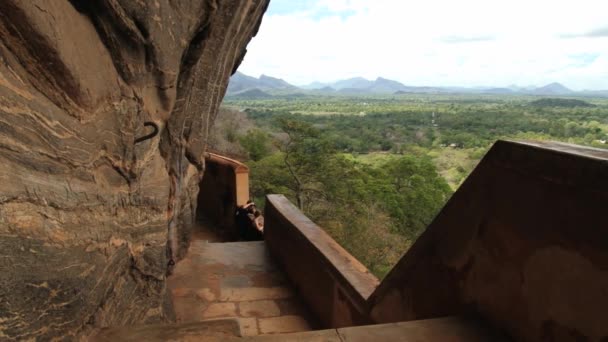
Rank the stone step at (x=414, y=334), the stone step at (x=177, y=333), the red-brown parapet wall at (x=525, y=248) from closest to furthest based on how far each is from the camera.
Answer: the red-brown parapet wall at (x=525, y=248) < the stone step at (x=414, y=334) < the stone step at (x=177, y=333)

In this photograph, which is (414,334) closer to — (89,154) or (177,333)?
(177,333)

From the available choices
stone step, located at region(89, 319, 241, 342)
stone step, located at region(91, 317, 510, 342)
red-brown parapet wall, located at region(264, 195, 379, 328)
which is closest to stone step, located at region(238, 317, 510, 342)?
stone step, located at region(91, 317, 510, 342)

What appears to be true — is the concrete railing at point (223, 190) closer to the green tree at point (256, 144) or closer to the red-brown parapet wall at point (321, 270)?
the red-brown parapet wall at point (321, 270)

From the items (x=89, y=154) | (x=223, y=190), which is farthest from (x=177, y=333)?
(x=223, y=190)

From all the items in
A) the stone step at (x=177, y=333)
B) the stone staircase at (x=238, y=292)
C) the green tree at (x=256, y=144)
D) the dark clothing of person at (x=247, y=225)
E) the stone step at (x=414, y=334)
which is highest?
the stone step at (x=414, y=334)

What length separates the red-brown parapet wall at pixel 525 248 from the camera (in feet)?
5.03

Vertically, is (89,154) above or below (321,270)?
above

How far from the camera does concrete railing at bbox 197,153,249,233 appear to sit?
28.3 ft

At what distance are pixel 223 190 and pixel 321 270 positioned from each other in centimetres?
578

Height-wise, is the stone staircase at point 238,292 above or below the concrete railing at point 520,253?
below

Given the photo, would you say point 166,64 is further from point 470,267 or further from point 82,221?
point 470,267

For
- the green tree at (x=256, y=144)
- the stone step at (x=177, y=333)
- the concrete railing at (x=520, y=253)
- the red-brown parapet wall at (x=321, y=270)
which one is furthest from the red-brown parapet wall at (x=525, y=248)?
the green tree at (x=256, y=144)

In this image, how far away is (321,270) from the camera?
3875mm

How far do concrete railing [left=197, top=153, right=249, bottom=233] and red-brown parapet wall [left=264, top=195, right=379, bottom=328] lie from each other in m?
2.78
